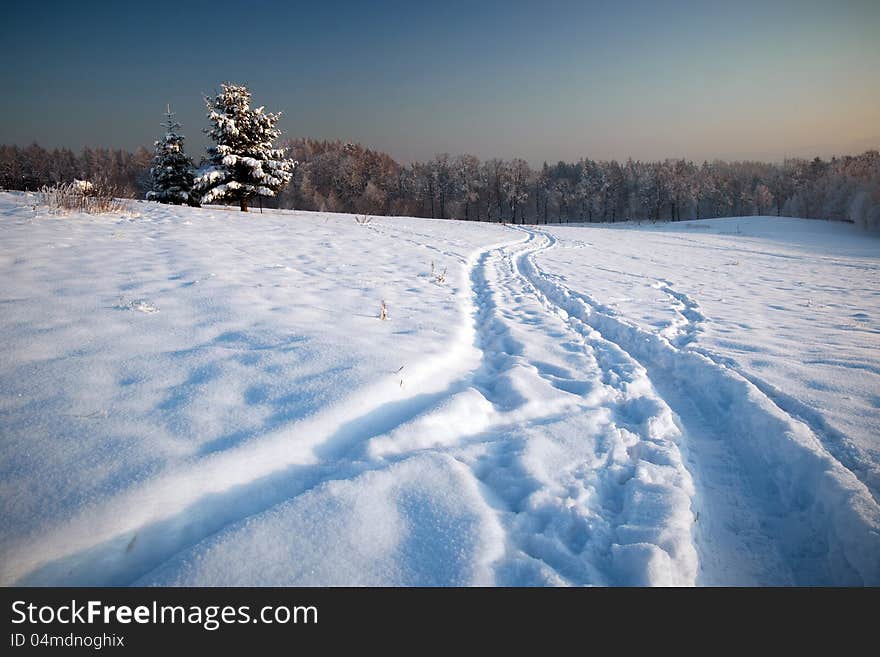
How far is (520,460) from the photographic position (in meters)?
2.40

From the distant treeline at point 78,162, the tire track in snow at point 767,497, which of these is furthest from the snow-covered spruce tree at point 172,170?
the distant treeline at point 78,162

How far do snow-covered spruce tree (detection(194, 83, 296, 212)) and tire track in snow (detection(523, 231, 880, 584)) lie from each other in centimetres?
2354

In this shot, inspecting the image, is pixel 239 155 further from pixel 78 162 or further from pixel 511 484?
pixel 78 162

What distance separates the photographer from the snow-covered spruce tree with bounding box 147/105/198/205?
25.3 metres

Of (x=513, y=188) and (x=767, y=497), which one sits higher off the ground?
(x=513, y=188)

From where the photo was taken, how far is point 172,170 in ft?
83.9

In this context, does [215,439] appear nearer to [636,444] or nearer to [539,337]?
[636,444]

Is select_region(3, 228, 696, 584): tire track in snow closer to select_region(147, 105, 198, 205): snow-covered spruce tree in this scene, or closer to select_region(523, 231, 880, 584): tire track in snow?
select_region(523, 231, 880, 584): tire track in snow

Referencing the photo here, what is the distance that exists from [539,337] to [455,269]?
4626mm

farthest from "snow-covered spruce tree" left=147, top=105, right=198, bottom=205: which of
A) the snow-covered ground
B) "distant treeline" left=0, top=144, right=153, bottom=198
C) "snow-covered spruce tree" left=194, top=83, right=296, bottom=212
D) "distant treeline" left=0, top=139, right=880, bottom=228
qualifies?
"distant treeline" left=0, top=144, right=153, bottom=198

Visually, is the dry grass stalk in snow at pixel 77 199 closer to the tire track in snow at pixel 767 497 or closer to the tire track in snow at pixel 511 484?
the tire track in snow at pixel 511 484

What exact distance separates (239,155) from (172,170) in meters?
8.23

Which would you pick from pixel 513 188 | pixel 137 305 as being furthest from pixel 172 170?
pixel 513 188

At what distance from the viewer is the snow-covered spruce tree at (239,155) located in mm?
20484
